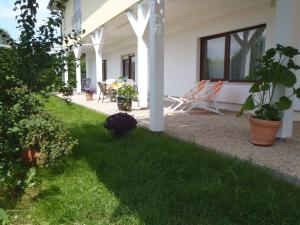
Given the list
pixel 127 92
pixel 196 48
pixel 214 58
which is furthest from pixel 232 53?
pixel 127 92

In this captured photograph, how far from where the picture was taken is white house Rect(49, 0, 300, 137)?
17.6 feet

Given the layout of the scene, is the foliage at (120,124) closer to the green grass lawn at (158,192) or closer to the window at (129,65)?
the green grass lawn at (158,192)

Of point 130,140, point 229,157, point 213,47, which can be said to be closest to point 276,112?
point 229,157

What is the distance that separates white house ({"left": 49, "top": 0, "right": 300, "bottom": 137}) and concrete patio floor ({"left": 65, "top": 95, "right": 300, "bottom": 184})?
0.45 meters

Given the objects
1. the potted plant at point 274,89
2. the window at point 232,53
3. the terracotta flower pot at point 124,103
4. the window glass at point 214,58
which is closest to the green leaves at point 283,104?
the potted plant at point 274,89

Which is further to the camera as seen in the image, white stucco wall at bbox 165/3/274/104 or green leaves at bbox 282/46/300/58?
white stucco wall at bbox 165/3/274/104

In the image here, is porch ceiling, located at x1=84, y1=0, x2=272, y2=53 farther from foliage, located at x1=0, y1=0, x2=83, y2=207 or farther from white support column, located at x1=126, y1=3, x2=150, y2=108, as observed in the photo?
foliage, located at x1=0, y1=0, x2=83, y2=207

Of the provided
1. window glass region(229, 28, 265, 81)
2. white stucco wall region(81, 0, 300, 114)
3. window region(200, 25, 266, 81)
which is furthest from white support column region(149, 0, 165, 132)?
window glass region(229, 28, 265, 81)

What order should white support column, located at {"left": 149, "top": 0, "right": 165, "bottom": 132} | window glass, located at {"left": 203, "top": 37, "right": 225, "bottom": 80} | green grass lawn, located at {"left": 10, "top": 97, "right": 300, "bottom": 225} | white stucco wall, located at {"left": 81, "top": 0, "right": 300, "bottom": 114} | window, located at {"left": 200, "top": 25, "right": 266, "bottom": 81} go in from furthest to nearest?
window glass, located at {"left": 203, "top": 37, "right": 225, "bottom": 80}, window, located at {"left": 200, "top": 25, "right": 266, "bottom": 81}, white stucco wall, located at {"left": 81, "top": 0, "right": 300, "bottom": 114}, white support column, located at {"left": 149, "top": 0, "right": 165, "bottom": 132}, green grass lawn, located at {"left": 10, "top": 97, "right": 300, "bottom": 225}

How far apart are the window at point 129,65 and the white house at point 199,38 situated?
3314 millimetres

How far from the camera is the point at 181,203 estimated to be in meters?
2.71

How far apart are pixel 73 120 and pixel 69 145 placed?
136 inches

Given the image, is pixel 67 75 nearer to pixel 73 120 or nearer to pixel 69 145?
pixel 69 145

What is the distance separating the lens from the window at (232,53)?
783cm
